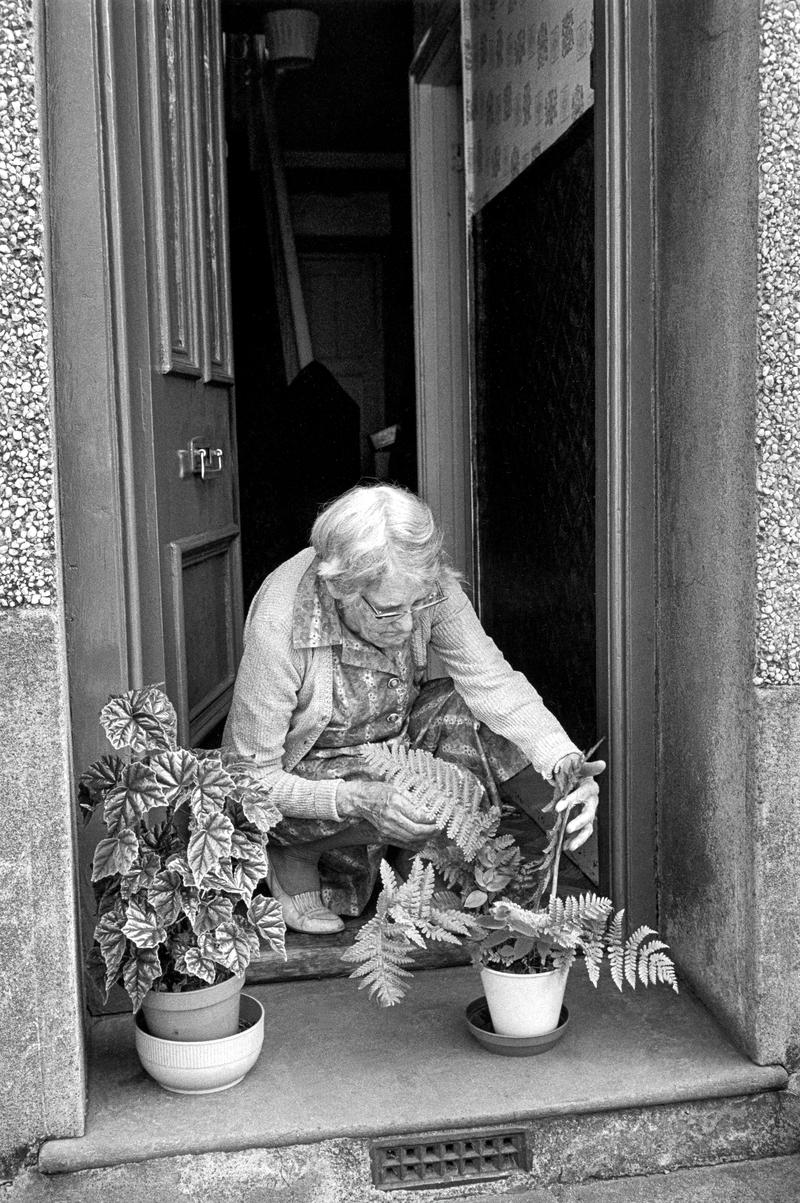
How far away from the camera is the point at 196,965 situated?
6.52ft

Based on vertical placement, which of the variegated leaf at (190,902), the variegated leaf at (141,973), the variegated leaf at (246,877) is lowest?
the variegated leaf at (141,973)

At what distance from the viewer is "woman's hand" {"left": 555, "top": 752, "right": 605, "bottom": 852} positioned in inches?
85.9

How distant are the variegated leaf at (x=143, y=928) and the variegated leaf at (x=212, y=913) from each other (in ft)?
0.21

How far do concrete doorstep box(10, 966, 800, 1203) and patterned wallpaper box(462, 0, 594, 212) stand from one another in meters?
2.18

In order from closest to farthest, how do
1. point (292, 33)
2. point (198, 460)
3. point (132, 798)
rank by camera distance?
1. point (132, 798)
2. point (198, 460)
3. point (292, 33)

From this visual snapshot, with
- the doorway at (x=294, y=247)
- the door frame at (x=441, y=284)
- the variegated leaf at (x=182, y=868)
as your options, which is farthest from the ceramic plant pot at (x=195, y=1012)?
the doorway at (x=294, y=247)

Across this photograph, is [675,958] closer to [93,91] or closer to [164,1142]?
[164,1142]

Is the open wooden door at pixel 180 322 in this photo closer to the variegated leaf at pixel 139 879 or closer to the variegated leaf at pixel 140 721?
the variegated leaf at pixel 140 721

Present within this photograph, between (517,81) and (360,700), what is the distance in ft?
6.44

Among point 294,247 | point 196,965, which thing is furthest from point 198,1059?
point 294,247

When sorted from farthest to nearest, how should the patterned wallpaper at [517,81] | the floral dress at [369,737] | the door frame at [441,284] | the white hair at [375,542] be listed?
the door frame at [441,284]
the patterned wallpaper at [517,81]
the floral dress at [369,737]
the white hair at [375,542]

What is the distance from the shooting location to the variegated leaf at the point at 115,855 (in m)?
1.96

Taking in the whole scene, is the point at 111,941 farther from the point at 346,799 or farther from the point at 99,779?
the point at 346,799

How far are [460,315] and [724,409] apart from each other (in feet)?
7.06
